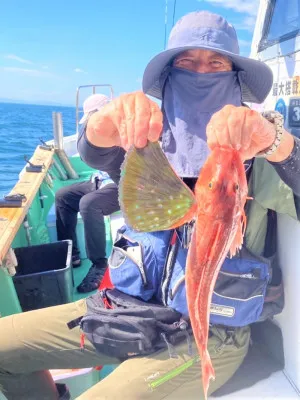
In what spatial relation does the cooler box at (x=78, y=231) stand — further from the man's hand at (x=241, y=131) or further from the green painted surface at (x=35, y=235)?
the man's hand at (x=241, y=131)

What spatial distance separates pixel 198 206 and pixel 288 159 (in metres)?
0.60

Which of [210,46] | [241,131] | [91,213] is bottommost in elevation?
[91,213]

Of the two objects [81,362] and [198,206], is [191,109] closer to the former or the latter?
[198,206]

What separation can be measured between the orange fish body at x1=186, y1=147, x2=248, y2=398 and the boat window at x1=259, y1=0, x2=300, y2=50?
7.89 feet

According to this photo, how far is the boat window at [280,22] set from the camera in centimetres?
339

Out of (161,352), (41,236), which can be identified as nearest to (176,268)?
(161,352)

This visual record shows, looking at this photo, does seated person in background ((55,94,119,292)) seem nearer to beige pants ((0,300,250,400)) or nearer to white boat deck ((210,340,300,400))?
beige pants ((0,300,250,400))

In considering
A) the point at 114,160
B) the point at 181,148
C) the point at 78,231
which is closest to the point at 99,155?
the point at 114,160

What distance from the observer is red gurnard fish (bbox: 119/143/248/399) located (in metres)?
1.32

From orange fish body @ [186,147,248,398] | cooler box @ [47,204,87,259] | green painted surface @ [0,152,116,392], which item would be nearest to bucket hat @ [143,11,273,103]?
orange fish body @ [186,147,248,398]

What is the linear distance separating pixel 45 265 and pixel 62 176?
134 inches

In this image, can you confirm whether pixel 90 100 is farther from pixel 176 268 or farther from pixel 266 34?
pixel 176 268

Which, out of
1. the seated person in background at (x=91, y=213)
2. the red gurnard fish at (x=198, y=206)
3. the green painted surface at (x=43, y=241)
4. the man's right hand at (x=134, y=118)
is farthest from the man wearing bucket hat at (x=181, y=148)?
the seated person in background at (x=91, y=213)

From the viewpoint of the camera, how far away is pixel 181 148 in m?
1.87
